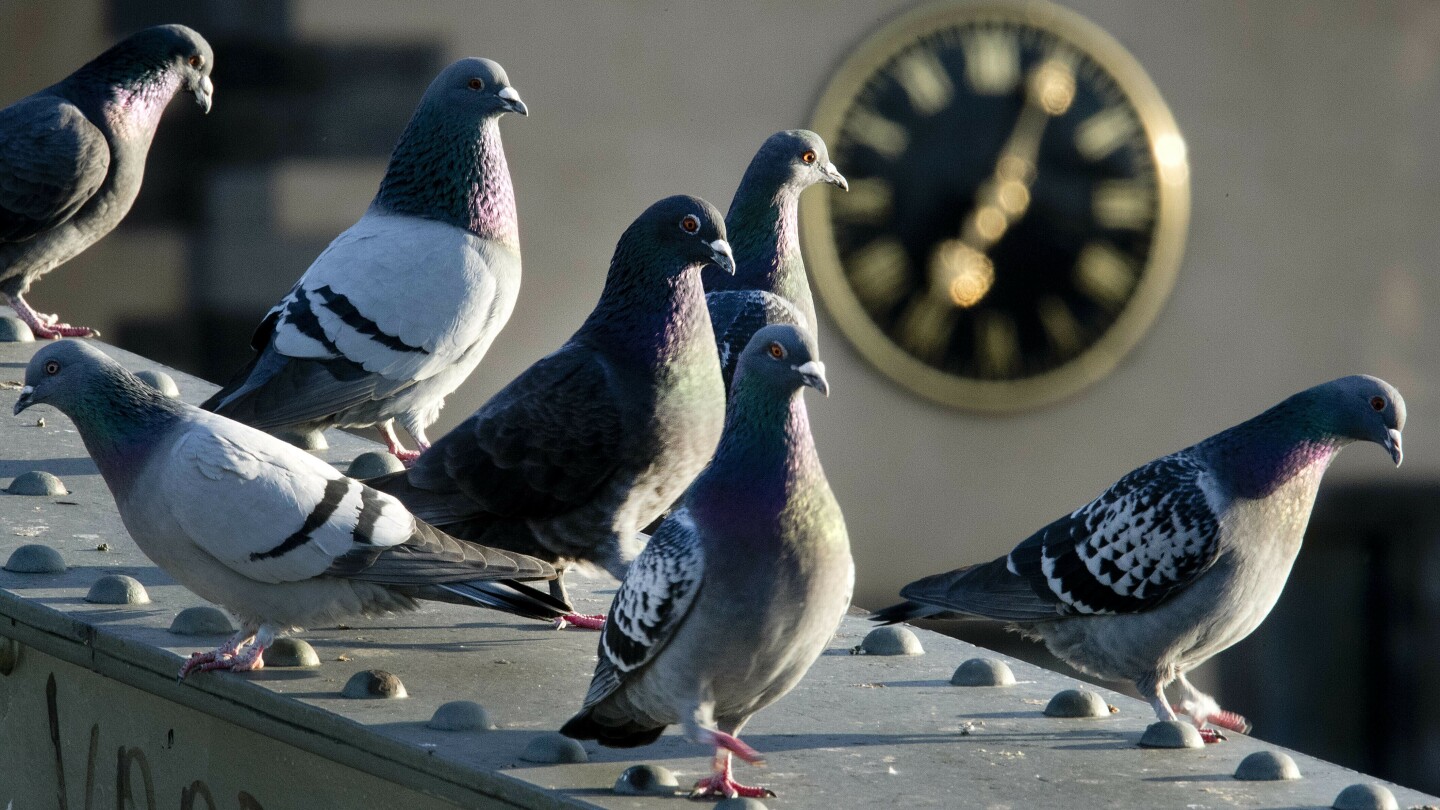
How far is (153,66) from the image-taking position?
499 cm

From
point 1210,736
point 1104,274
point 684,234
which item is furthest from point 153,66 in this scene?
point 1104,274

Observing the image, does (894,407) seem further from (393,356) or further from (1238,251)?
(393,356)

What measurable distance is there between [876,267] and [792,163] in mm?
4461

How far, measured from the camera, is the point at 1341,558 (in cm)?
975

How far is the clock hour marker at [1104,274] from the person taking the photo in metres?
8.97

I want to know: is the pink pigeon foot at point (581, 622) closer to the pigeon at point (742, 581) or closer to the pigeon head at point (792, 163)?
the pigeon at point (742, 581)

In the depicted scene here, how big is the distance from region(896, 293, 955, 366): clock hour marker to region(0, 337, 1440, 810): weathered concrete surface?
5.69 m

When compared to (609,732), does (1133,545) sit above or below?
above

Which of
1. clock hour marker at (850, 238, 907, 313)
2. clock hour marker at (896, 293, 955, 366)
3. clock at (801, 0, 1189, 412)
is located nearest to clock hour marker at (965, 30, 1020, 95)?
clock at (801, 0, 1189, 412)

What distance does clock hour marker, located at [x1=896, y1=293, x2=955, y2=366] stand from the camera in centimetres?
891

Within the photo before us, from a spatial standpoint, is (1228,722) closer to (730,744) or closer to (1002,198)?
(730,744)

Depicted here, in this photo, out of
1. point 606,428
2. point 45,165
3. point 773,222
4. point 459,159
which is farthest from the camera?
point 45,165

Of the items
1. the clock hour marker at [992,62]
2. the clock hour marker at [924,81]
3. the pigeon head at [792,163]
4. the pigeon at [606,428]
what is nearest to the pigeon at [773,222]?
the pigeon head at [792,163]

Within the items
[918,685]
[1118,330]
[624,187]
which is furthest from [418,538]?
[1118,330]
